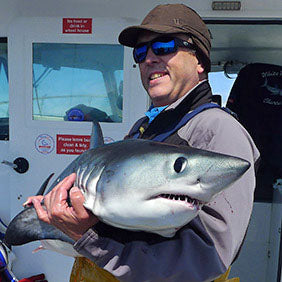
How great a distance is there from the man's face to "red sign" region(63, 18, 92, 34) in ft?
3.87

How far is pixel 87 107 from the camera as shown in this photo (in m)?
2.49

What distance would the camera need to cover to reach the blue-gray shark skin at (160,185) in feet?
2.10

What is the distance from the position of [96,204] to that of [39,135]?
1.90m

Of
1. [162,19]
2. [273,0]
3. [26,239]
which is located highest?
[273,0]

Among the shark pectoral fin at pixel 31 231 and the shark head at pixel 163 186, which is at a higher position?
the shark head at pixel 163 186

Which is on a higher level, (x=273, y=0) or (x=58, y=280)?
(x=273, y=0)

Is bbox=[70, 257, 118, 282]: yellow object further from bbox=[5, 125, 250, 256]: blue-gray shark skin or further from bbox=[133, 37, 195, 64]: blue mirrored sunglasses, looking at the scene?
bbox=[133, 37, 195, 64]: blue mirrored sunglasses

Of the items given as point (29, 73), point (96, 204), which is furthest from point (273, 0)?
point (96, 204)

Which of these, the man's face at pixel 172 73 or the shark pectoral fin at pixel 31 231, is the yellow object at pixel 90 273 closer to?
the shark pectoral fin at pixel 31 231

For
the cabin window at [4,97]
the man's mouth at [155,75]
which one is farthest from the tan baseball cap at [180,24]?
the cabin window at [4,97]

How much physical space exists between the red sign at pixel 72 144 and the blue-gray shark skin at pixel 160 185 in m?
1.72

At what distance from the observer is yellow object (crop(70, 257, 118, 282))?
1141 millimetres

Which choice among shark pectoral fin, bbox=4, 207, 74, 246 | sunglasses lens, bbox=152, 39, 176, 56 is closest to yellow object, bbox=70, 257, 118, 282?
shark pectoral fin, bbox=4, 207, 74, 246

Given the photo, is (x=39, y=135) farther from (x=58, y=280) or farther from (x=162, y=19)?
(x=162, y=19)
